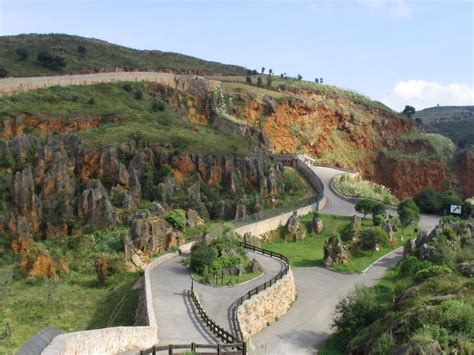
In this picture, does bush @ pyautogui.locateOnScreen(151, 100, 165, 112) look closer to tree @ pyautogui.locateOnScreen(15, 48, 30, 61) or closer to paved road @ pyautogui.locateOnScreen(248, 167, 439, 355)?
tree @ pyautogui.locateOnScreen(15, 48, 30, 61)

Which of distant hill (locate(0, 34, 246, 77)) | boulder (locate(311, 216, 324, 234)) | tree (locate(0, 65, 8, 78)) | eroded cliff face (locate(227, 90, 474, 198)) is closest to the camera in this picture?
boulder (locate(311, 216, 324, 234))

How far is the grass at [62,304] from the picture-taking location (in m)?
31.5

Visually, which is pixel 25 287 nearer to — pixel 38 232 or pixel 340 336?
pixel 38 232

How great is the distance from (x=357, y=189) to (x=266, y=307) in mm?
40558

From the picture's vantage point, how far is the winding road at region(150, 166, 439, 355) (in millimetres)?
27719

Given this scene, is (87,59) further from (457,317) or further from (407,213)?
(457,317)

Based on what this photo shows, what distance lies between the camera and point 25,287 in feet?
120

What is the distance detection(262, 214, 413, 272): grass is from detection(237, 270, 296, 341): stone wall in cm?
856

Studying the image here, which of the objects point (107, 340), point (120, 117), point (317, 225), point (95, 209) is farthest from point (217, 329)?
point (120, 117)

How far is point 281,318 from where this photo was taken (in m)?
34.8

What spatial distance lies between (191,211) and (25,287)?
15.4 meters

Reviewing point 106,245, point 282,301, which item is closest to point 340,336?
point 282,301

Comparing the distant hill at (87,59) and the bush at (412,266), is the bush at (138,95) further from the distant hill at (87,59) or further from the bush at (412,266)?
the bush at (412,266)

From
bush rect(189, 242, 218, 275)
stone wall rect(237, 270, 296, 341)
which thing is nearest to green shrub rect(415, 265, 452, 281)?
stone wall rect(237, 270, 296, 341)
